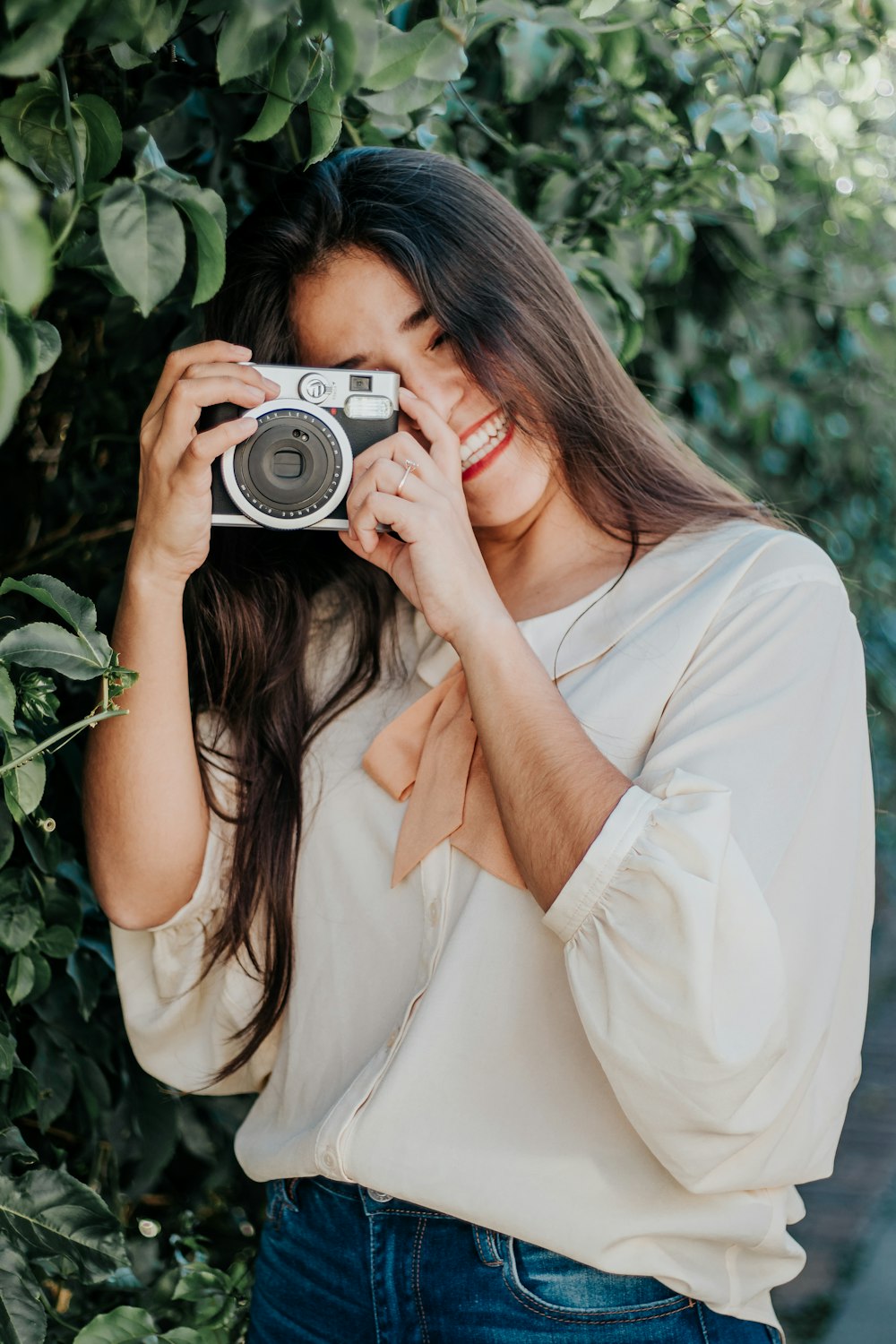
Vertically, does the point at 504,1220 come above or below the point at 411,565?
below

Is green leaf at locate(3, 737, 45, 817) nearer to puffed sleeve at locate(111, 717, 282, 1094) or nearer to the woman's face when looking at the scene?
puffed sleeve at locate(111, 717, 282, 1094)

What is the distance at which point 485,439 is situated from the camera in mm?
1291

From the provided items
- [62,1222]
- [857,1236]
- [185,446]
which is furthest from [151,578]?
[857,1236]

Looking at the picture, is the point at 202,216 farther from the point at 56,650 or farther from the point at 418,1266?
the point at 418,1266

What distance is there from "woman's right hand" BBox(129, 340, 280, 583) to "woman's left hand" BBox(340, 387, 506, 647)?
118 mm

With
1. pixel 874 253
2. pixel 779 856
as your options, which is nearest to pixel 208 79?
pixel 779 856

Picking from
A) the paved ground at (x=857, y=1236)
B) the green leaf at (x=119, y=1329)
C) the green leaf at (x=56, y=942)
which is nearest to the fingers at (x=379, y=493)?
the green leaf at (x=56, y=942)

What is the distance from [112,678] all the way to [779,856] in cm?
51

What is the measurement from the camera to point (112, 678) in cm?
97

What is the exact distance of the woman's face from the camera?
50.4 inches

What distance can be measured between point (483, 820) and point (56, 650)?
0.39 m

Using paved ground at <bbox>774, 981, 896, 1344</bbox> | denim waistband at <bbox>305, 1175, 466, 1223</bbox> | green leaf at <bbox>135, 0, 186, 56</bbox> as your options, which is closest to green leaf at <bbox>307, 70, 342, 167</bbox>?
green leaf at <bbox>135, 0, 186, 56</bbox>

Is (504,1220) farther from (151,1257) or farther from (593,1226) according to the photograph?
(151,1257)

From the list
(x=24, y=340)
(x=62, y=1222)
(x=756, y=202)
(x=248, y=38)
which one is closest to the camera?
(x=24, y=340)
